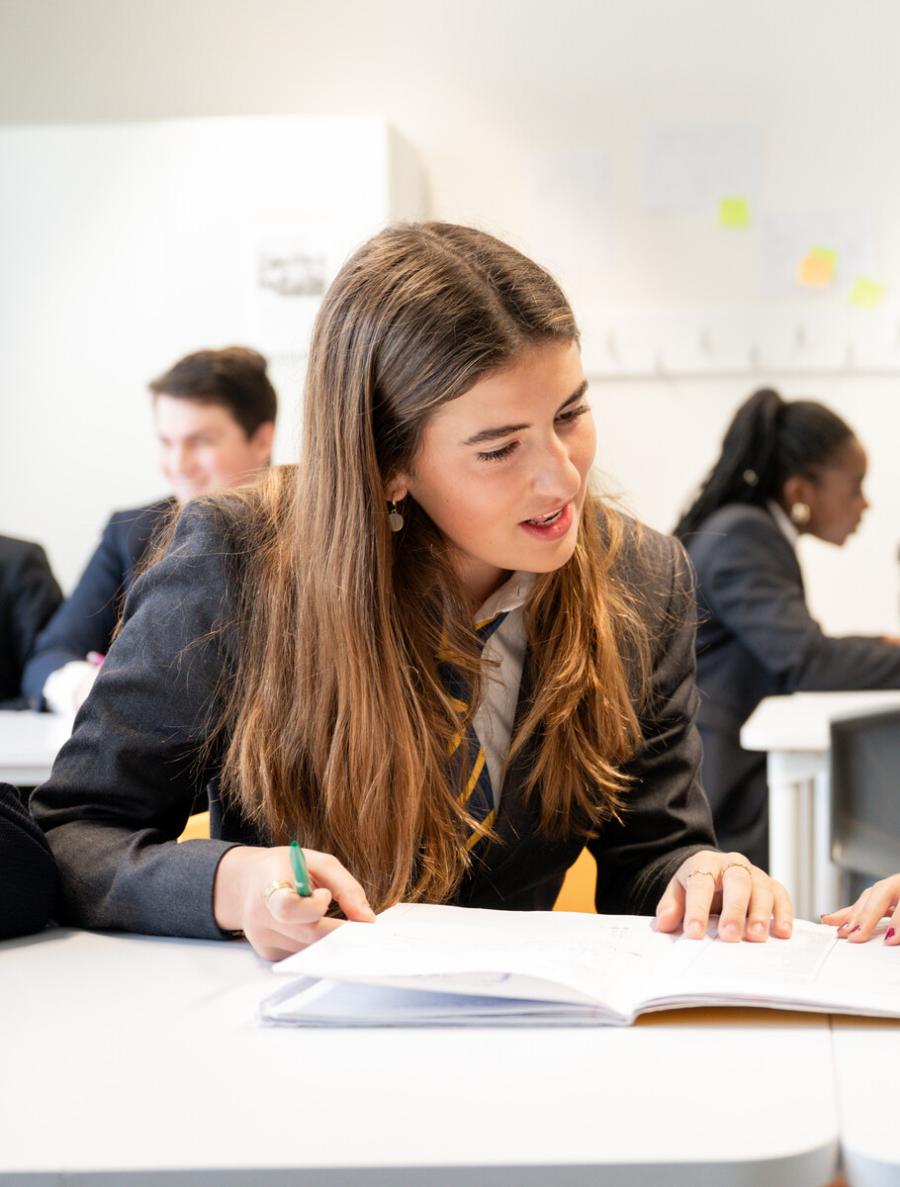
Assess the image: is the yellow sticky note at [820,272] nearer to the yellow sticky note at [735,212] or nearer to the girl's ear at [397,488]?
the yellow sticky note at [735,212]

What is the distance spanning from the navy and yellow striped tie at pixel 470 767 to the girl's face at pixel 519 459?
0.12m

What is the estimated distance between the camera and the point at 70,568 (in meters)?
4.39

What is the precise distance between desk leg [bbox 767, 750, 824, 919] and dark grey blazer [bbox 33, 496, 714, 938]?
998 mm

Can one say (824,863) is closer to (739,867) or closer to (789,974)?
(739,867)

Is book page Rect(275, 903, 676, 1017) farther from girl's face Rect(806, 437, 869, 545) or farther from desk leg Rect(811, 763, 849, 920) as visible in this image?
girl's face Rect(806, 437, 869, 545)

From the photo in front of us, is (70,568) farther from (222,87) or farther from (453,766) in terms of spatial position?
(453,766)

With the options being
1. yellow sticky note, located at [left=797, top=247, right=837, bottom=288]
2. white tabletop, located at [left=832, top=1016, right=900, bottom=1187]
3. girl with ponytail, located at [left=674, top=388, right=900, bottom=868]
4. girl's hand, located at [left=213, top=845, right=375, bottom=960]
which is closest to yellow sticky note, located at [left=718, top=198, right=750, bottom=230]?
yellow sticky note, located at [left=797, top=247, right=837, bottom=288]

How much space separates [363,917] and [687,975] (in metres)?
0.25

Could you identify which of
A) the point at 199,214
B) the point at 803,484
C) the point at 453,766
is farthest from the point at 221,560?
the point at 199,214

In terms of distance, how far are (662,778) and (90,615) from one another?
2.03m

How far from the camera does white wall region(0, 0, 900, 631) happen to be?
4289 mm

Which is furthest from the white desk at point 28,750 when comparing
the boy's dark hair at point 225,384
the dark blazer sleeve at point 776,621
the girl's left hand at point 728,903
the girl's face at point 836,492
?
the girl's face at point 836,492

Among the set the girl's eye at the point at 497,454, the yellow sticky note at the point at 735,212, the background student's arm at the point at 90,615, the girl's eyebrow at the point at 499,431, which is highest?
the yellow sticky note at the point at 735,212

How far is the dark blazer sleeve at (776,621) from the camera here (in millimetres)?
3047
